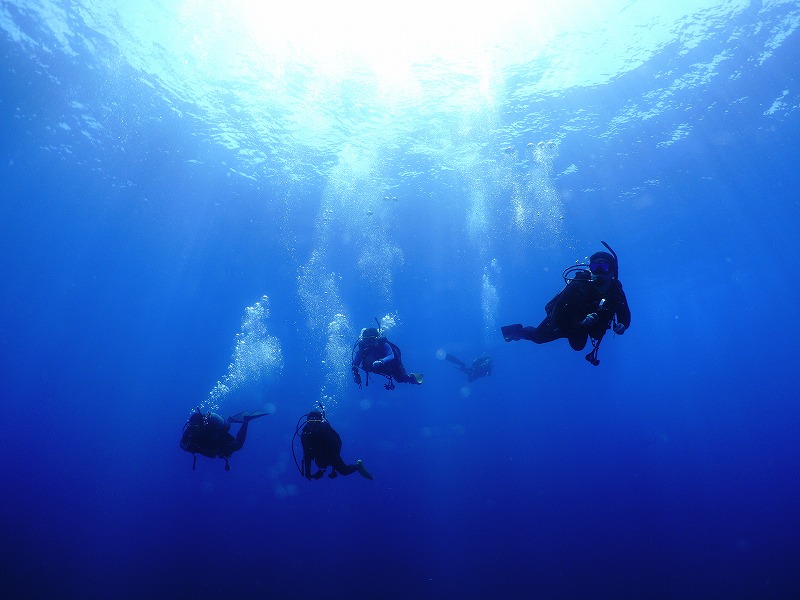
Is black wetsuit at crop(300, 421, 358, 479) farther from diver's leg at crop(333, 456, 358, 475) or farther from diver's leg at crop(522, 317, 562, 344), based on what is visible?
diver's leg at crop(522, 317, 562, 344)

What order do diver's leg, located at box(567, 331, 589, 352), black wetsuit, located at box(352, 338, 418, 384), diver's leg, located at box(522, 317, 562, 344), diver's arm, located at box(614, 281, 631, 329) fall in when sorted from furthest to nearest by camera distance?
black wetsuit, located at box(352, 338, 418, 384), diver's leg, located at box(522, 317, 562, 344), diver's leg, located at box(567, 331, 589, 352), diver's arm, located at box(614, 281, 631, 329)

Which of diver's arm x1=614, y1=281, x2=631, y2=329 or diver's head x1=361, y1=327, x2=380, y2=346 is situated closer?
diver's arm x1=614, y1=281, x2=631, y2=329

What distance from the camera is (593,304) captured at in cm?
523

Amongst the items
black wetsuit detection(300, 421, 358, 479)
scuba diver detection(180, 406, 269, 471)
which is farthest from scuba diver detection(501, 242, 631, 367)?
scuba diver detection(180, 406, 269, 471)

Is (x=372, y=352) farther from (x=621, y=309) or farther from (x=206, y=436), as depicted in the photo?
(x=621, y=309)

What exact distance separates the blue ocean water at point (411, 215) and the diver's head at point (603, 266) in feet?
32.3

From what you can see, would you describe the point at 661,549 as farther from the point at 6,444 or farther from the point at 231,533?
the point at 6,444

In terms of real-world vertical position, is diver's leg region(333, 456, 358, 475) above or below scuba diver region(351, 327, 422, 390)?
below

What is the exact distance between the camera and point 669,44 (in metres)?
14.3

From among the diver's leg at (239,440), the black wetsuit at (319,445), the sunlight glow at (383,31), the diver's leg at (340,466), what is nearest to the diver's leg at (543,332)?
the black wetsuit at (319,445)

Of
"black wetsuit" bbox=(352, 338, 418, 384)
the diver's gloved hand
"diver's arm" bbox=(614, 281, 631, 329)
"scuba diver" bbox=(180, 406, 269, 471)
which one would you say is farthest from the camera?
"black wetsuit" bbox=(352, 338, 418, 384)

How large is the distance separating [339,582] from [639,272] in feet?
130

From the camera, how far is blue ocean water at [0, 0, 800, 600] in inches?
563

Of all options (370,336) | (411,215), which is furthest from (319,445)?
(411,215)
